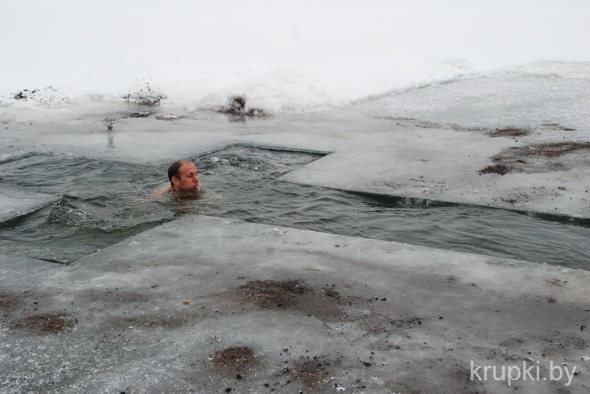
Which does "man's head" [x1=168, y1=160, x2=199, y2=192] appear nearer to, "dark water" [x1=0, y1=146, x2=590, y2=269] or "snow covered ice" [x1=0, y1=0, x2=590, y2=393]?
"dark water" [x1=0, y1=146, x2=590, y2=269]

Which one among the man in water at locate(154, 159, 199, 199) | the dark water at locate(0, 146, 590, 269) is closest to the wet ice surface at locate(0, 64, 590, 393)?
the dark water at locate(0, 146, 590, 269)

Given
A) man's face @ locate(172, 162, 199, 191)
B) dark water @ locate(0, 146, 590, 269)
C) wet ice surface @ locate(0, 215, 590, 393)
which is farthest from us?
man's face @ locate(172, 162, 199, 191)

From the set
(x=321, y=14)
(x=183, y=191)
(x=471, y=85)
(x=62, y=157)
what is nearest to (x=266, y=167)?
(x=183, y=191)

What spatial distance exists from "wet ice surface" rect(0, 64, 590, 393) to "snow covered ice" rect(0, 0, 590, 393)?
14mm

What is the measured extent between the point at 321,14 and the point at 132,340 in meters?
31.3

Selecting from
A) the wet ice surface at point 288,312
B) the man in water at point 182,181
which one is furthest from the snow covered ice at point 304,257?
the man in water at point 182,181

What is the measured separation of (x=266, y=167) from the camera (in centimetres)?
825

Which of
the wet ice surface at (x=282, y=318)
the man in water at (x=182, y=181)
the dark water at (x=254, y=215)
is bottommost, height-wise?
the wet ice surface at (x=282, y=318)

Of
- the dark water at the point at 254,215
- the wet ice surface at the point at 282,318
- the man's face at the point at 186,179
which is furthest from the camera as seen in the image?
the man's face at the point at 186,179

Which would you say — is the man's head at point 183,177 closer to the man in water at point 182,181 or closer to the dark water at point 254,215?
the man in water at point 182,181

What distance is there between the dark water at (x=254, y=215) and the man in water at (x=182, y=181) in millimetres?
150

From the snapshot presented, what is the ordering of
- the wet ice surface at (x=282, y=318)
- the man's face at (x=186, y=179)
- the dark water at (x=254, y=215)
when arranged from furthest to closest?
1. the man's face at (x=186, y=179)
2. the dark water at (x=254, y=215)
3. the wet ice surface at (x=282, y=318)

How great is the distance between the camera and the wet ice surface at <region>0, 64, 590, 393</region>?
11.1 ft

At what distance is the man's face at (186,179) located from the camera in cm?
704
